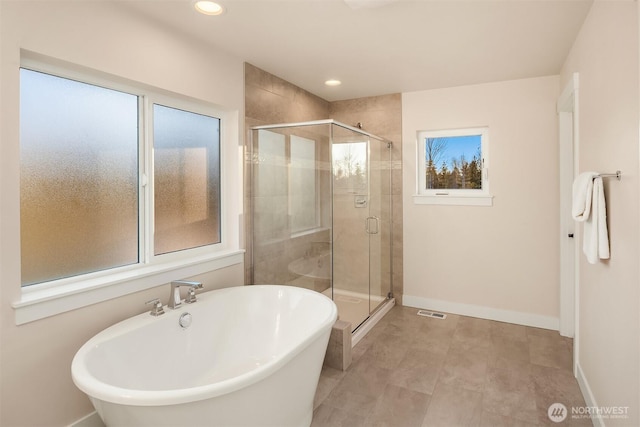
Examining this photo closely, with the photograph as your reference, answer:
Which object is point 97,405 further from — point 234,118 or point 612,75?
point 612,75

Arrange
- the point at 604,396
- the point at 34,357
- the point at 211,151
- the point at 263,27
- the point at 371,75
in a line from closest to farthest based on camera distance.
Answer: the point at 34,357
the point at 604,396
the point at 263,27
the point at 211,151
the point at 371,75

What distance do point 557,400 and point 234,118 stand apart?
3.10 meters

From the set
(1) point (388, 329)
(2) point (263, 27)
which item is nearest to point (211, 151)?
(2) point (263, 27)

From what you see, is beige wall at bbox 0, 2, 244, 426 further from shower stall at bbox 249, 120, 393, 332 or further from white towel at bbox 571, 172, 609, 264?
white towel at bbox 571, 172, 609, 264

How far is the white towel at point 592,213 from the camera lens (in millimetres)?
1781

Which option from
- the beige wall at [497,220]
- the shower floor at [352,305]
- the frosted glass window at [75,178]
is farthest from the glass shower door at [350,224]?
the frosted glass window at [75,178]

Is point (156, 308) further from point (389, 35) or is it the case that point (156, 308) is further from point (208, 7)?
point (389, 35)

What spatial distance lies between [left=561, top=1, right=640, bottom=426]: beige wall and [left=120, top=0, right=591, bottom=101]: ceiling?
14.2 inches

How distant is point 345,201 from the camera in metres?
3.41

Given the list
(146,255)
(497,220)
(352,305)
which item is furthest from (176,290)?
(497,220)

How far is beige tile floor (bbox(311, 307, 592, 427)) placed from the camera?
Result: 6.96ft

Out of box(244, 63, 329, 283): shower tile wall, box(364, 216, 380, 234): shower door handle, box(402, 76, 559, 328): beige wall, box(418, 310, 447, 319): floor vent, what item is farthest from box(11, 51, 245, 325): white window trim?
box(418, 310, 447, 319): floor vent

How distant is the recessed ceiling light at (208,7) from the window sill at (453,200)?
2699 millimetres

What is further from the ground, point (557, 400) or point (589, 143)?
point (589, 143)
